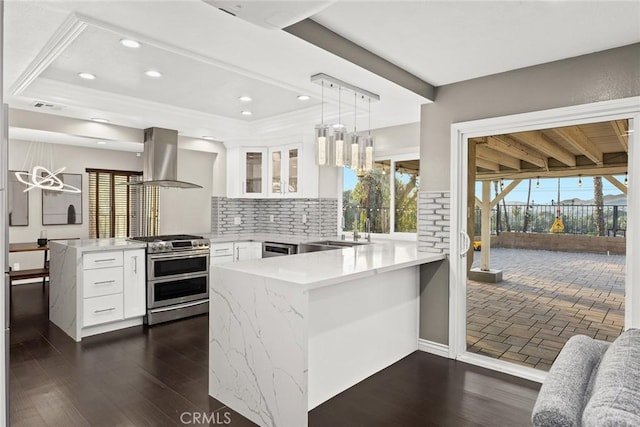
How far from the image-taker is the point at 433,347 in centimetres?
351

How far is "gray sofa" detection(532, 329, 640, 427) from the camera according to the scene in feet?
3.32

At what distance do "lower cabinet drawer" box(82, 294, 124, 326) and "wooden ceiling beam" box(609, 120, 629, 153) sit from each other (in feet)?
15.0

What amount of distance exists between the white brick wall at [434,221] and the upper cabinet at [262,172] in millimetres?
2189

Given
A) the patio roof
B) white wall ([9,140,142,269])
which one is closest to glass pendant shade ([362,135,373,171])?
the patio roof

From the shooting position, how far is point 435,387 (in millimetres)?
2846

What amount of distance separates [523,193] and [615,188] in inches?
23.9

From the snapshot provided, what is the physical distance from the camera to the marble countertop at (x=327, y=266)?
7.51 feet

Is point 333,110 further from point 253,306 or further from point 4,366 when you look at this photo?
point 4,366

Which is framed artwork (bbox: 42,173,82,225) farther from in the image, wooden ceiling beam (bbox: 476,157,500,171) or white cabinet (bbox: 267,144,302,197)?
wooden ceiling beam (bbox: 476,157,500,171)

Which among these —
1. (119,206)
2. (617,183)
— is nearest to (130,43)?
(617,183)

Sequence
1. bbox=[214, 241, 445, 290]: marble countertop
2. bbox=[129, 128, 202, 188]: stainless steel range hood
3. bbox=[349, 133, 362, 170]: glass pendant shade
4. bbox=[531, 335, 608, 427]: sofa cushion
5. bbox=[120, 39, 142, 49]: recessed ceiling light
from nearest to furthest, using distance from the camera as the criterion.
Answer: bbox=[531, 335, 608, 427]: sofa cushion
bbox=[214, 241, 445, 290]: marble countertop
bbox=[120, 39, 142, 49]: recessed ceiling light
bbox=[349, 133, 362, 170]: glass pendant shade
bbox=[129, 128, 202, 188]: stainless steel range hood

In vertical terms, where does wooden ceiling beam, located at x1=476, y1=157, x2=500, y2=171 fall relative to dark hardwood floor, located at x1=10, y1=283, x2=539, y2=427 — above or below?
above

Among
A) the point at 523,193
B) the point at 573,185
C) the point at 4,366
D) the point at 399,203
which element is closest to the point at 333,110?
the point at 399,203

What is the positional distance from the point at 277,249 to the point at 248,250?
1.53 feet
